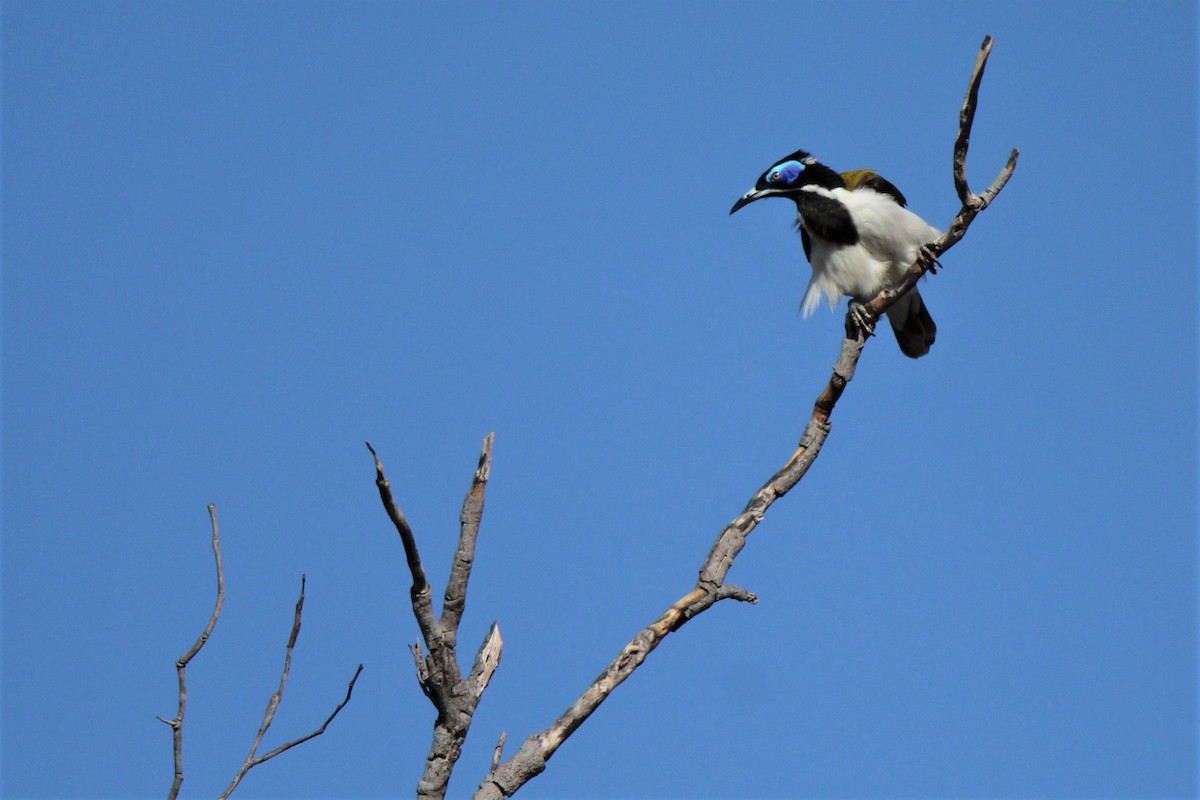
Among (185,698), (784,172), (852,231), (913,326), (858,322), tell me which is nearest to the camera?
(185,698)

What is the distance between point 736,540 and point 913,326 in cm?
525

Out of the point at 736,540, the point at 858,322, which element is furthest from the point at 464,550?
the point at 858,322

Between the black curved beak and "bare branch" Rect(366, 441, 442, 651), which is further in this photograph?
the black curved beak

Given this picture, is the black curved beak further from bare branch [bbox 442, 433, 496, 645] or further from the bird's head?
bare branch [bbox 442, 433, 496, 645]

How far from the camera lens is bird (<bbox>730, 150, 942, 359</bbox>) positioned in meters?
9.07

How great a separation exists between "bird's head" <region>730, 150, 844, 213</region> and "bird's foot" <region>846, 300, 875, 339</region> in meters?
2.77

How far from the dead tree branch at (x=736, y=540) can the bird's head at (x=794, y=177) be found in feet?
9.23

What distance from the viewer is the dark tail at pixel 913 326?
1008 centimetres

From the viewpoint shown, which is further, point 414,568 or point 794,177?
point 794,177

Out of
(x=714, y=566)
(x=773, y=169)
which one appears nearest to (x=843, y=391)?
(x=714, y=566)

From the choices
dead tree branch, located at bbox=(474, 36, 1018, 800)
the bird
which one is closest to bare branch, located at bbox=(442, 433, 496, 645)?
dead tree branch, located at bbox=(474, 36, 1018, 800)

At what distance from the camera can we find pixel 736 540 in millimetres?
5547

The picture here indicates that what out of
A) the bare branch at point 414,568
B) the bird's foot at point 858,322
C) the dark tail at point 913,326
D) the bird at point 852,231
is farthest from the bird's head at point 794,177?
the bare branch at point 414,568

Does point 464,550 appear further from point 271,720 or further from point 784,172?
point 784,172
